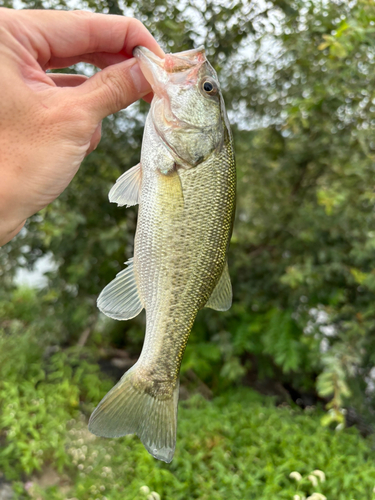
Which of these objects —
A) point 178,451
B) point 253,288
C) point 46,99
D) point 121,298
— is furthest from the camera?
point 253,288

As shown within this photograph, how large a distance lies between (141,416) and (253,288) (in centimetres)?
275

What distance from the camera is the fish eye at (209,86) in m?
1.61

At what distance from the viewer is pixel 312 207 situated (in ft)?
12.1

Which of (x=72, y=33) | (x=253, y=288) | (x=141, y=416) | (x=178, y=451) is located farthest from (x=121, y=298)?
(x=253, y=288)

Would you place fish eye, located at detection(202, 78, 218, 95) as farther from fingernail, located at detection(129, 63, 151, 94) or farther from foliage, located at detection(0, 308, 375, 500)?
foliage, located at detection(0, 308, 375, 500)

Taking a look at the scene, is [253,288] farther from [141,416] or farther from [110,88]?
[110,88]

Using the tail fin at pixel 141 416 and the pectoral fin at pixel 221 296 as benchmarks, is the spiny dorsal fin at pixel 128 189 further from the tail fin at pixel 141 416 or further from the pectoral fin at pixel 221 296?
the tail fin at pixel 141 416

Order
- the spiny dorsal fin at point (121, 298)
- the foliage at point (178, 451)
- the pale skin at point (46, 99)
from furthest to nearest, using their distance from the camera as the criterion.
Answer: the foliage at point (178, 451)
the spiny dorsal fin at point (121, 298)
the pale skin at point (46, 99)

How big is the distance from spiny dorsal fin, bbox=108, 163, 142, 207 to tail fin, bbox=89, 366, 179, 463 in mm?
669

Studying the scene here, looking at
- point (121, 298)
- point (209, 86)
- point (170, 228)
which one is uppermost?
point (209, 86)

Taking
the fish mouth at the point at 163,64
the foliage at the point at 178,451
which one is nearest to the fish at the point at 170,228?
the fish mouth at the point at 163,64

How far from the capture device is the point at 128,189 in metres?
1.61

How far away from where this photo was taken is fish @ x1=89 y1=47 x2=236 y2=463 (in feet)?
4.98

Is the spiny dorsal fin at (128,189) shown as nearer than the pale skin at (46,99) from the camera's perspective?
No
